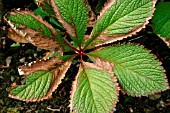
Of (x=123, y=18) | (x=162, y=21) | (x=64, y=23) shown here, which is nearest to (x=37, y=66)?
(x=64, y=23)

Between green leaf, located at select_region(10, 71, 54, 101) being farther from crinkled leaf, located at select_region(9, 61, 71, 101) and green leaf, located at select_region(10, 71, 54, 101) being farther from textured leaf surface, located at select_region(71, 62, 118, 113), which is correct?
textured leaf surface, located at select_region(71, 62, 118, 113)

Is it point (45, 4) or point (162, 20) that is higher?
point (45, 4)

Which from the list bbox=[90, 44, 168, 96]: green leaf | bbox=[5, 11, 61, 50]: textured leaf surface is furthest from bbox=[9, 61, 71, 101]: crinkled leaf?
bbox=[90, 44, 168, 96]: green leaf

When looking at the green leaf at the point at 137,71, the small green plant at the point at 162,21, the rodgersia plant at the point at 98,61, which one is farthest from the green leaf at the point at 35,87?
the small green plant at the point at 162,21

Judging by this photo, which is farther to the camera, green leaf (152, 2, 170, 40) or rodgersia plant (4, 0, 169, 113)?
green leaf (152, 2, 170, 40)

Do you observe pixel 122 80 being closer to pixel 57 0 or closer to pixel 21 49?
pixel 57 0

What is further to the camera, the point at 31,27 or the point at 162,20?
the point at 162,20

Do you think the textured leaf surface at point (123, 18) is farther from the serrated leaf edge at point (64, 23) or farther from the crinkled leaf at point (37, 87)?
the crinkled leaf at point (37, 87)

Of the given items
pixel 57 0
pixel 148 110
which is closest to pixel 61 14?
pixel 57 0

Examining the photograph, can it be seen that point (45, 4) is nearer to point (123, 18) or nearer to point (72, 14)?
point (72, 14)
